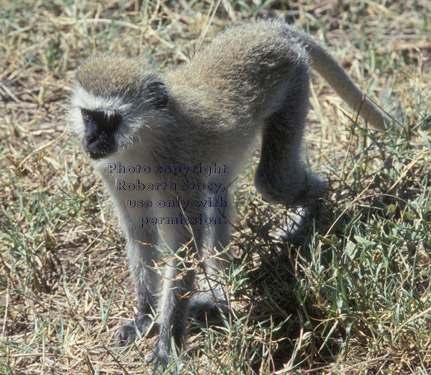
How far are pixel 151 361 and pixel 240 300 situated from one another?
750 mm

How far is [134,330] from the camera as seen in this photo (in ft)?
15.9

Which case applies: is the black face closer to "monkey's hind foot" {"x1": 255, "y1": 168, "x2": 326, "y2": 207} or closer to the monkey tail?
"monkey's hind foot" {"x1": 255, "y1": 168, "x2": 326, "y2": 207}

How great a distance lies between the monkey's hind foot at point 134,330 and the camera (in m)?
4.75

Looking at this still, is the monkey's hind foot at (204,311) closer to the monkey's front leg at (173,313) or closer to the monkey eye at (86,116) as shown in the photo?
the monkey's front leg at (173,313)

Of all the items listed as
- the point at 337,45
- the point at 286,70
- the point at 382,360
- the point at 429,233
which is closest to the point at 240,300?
the point at 382,360

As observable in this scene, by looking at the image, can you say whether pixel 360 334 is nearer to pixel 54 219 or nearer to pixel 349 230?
pixel 349 230

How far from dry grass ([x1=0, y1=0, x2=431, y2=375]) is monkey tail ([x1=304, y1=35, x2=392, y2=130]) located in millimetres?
210

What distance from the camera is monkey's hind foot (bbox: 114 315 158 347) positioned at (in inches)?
187

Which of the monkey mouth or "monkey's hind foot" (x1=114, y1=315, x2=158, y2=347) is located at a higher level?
the monkey mouth

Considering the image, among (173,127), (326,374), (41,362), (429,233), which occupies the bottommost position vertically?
(41,362)

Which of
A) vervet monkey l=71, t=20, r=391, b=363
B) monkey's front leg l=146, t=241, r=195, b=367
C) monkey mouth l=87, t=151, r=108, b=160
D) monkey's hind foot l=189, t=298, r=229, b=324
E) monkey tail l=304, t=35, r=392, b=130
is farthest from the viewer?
monkey tail l=304, t=35, r=392, b=130

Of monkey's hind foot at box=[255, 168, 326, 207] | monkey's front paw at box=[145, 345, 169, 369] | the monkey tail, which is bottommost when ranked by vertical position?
Answer: monkey's front paw at box=[145, 345, 169, 369]

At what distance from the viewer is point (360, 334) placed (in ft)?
13.7

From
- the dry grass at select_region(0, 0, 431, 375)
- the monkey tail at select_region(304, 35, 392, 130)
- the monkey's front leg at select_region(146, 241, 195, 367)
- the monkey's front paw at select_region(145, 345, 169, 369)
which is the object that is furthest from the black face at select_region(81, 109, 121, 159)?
the monkey tail at select_region(304, 35, 392, 130)
